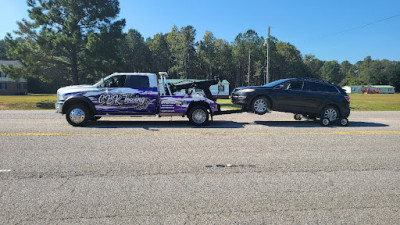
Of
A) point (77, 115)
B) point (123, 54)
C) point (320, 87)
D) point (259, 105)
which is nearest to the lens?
point (77, 115)

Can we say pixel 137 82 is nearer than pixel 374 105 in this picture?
Yes

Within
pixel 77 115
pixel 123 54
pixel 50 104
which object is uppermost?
pixel 123 54

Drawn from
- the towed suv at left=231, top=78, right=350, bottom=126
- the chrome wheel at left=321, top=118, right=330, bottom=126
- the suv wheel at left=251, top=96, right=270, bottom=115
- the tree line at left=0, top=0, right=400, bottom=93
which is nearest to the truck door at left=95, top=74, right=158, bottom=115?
the towed suv at left=231, top=78, right=350, bottom=126

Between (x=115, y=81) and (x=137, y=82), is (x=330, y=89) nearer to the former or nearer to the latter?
(x=137, y=82)

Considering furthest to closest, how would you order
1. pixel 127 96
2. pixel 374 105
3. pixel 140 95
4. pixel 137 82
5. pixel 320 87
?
pixel 374 105, pixel 320 87, pixel 137 82, pixel 140 95, pixel 127 96

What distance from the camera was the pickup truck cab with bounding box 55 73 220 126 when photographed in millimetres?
9734

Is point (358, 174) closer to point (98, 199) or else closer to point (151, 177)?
point (151, 177)

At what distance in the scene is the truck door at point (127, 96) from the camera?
9995 millimetres

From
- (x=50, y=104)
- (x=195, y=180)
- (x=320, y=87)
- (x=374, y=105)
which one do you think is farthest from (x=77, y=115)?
(x=374, y=105)

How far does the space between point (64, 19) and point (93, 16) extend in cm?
273

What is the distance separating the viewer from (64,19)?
25.9 meters

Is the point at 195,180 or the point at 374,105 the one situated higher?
the point at 374,105

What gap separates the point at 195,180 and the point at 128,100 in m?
6.44

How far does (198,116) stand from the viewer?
1037 cm
